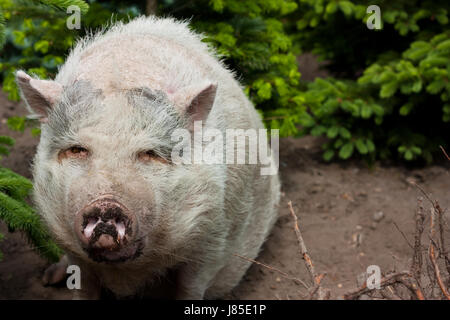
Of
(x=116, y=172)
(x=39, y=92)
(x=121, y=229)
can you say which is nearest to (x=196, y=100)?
(x=116, y=172)

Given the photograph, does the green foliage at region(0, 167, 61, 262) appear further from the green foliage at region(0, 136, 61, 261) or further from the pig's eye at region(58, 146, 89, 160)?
the pig's eye at region(58, 146, 89, 160)

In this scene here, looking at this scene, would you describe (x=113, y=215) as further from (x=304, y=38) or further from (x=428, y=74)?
(x=304, y=38)

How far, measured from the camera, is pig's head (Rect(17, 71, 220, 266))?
3.11 metres

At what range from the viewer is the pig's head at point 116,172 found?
10.2ft

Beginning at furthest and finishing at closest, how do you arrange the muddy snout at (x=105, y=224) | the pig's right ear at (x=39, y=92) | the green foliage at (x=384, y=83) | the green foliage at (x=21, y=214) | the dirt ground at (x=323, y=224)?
1. the green foliage at (x=384, y=83)
2. the dirt ground at (x=323, y=224)
3. the green foliage at (x=21, y=214)
4. the pig's right ear at (x=39, y=92)
5. the muddy snout at (x=105, y=224)

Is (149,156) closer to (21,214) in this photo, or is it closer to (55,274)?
(21,214)

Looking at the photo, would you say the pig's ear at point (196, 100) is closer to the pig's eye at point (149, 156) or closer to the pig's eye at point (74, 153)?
the pig's eye at point (149, 156)

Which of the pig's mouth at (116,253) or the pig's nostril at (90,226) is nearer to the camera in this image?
the pig's nostril at (90,226)

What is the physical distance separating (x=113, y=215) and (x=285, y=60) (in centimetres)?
352

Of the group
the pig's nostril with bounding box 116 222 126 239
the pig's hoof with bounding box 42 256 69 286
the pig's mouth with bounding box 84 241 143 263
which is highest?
the pig's nostril with bounding box 116 222 126 239

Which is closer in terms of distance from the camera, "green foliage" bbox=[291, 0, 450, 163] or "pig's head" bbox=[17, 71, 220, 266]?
"pig's head" bbox=[17, 71, 220, 266]

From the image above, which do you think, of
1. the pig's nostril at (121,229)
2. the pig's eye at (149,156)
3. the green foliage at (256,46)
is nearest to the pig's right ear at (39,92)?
the pig's eye at (149,156)

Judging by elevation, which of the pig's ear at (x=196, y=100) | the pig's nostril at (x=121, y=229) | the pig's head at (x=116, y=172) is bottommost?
the pig's nostril at (x=121, y=229)

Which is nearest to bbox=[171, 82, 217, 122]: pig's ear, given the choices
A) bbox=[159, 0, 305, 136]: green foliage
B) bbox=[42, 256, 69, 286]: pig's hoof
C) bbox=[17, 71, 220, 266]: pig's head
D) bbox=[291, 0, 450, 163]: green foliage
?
bbox=[17, 71, 220, 266]: pig's head
